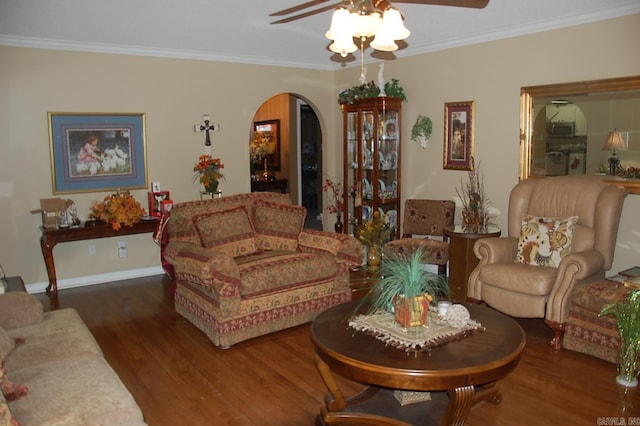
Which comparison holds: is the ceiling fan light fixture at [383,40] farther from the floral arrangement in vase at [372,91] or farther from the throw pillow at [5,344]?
the floral arrangement in vase at [372,91]

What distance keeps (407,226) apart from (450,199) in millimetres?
574

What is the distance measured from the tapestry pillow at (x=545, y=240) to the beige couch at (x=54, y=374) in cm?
330

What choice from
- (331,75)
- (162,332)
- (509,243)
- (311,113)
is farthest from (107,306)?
(311,113)

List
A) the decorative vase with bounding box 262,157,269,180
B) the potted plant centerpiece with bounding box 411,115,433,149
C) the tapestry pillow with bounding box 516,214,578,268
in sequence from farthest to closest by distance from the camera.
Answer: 1. the decorative vase with bounding box 262,157,269,180
2. the potted plant centerpiece with bounding box 411,115,433,149
3. the tapestry pillow with bounding box 516,214,578,268

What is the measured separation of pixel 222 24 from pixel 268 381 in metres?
3.63

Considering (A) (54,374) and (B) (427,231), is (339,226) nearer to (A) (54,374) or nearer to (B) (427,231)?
(B) (427,231)

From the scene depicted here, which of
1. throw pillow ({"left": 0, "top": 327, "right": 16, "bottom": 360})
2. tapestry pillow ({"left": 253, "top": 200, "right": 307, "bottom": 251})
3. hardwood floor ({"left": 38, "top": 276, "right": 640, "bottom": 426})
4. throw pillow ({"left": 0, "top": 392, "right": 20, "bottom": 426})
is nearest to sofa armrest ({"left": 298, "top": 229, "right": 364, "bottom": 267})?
tapestry pillow ({"left": 253, "top": 200, "right": 307, "bottom": 251})

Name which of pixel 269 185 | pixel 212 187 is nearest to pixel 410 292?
pixel 212 187

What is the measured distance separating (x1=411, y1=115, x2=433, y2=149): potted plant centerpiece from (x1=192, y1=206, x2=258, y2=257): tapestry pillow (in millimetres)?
2406

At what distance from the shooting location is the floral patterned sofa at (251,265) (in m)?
3.95

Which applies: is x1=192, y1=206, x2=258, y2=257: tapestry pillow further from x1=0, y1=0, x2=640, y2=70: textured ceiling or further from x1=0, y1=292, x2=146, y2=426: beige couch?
x1=0, y1=0, x2=640, y2=70: textured ceiling

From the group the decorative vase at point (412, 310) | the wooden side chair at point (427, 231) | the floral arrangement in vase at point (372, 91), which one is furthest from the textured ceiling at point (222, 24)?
the decorative vase at point (412, 310)

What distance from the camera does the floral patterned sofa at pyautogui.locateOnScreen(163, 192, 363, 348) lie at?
156 inches

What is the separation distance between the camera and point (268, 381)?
3443 mm
